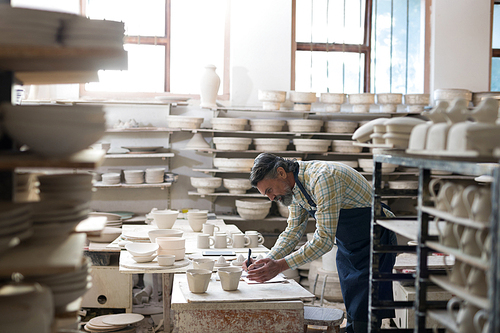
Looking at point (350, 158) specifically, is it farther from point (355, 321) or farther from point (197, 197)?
point (355, 321)

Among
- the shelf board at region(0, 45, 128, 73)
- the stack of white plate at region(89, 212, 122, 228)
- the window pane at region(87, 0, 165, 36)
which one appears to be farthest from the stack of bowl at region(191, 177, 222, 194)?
the shelf board at region(0, 45, 128, 73)

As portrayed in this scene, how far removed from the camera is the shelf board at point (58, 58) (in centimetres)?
155

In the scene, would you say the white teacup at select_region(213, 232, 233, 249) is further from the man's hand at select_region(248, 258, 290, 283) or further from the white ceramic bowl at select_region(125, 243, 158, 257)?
the man's hand at select_region(248, 258, 290, 283)

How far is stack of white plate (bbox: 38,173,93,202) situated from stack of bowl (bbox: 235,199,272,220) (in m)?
3.59

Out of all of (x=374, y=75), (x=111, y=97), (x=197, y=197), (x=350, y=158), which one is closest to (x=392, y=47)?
(x=374, y=75)

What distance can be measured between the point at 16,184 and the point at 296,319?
1.40 meters

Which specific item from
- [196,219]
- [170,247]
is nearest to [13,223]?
[170,247]

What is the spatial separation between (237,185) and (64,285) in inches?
148

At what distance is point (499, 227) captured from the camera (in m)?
1.26

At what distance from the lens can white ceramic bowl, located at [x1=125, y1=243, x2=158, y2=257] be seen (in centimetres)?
289

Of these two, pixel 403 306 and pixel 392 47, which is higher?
pixel 392 47

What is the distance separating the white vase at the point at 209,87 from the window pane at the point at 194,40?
471mm

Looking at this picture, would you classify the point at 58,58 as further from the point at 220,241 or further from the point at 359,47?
the point at 359,47

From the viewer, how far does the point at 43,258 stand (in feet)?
5.01
